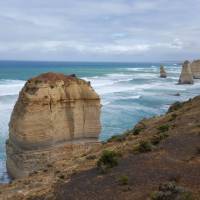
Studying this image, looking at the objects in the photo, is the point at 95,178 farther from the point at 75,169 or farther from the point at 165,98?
the point at 165,98

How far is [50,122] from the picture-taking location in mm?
23906

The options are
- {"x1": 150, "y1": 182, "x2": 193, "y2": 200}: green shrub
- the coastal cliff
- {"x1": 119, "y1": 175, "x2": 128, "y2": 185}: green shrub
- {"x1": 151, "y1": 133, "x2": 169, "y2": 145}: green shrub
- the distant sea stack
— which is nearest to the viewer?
{"x1": 150, "y1": 182, "x2": 193, "y2": 200}: green shrub

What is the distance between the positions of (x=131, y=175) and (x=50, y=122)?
943 cm

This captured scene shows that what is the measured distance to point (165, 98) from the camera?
63688 millimetres

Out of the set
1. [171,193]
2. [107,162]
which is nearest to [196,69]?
[107,162]

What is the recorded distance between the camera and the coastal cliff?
13586 mm

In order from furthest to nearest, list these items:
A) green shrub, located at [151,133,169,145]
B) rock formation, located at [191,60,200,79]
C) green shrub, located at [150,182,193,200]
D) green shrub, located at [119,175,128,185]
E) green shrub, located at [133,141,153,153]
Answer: rock formation, located at [191,60,200,79]
green shrub, located at [151,133,169,145]
green shrub, located at [133,141,153,153]
green shrub, located at [119,175,128,185]
green shrub, located at [150,182,193,200]

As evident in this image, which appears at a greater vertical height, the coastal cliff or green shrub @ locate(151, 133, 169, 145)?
green shrub @ locate(151, 133, 169, 145)

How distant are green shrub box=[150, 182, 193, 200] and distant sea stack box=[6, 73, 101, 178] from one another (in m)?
11.3

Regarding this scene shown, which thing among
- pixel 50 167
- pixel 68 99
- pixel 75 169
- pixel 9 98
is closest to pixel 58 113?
pixel 68 99

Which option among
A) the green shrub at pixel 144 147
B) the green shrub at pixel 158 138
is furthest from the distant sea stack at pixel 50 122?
the green shrub at pixel 144 147

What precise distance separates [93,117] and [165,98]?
39089 millimetres

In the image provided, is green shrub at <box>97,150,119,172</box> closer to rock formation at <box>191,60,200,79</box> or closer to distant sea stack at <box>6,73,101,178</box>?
distant sea stack at <box>6,73,101,178</box>

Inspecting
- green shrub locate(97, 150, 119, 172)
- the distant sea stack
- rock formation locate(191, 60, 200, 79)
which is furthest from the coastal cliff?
rock formation locate(191, 60, 200, 79)
